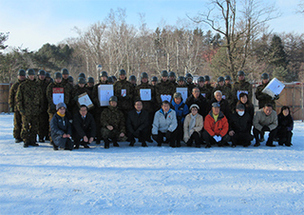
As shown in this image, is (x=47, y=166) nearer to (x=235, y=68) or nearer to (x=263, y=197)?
(x=263, y=197)

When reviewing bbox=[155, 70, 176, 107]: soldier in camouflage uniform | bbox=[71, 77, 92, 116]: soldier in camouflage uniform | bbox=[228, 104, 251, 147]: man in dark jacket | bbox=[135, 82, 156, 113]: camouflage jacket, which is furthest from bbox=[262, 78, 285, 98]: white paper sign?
bbox=[71, 77, 92, 116]: soldier in camouflage uniform

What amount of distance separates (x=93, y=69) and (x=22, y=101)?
36.0 metres

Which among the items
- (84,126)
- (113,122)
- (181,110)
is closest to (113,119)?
(113,122)

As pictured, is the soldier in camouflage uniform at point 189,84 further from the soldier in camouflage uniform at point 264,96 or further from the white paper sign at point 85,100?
the white paper sign at point 85,100

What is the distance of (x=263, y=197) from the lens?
351cm

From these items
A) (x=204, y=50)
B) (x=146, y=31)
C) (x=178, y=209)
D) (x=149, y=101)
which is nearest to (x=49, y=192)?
(x=178, y=209)

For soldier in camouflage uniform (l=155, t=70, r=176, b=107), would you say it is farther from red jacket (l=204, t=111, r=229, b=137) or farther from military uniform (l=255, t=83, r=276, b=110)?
military uniform (l=255, t=83, r=276, b=110)

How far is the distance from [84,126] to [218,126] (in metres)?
4.03

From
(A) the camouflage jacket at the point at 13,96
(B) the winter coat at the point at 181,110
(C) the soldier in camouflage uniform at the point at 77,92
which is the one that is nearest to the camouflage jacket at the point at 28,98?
(A) the camouflage jacket at the point at 13,96

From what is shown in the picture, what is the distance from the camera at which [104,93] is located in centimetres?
788

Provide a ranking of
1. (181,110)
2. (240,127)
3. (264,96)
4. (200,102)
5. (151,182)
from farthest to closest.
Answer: (264,96)
(200,102)
(181,110)
(240,127)
(151,182)

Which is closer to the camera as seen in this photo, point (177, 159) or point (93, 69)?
point (177, 159)

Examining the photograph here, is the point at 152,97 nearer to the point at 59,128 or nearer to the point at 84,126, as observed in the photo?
the point at 84,126

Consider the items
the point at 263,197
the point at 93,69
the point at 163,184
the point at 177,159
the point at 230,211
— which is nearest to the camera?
the point at 230,211
